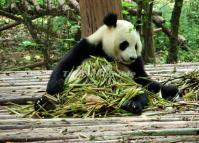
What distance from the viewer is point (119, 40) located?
14.0ft

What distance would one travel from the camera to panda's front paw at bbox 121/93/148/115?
352 cm

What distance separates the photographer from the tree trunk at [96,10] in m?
5.61

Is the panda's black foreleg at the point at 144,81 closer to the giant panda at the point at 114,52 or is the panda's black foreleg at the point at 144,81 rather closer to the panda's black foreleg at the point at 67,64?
the giant panda at the point at 114,52

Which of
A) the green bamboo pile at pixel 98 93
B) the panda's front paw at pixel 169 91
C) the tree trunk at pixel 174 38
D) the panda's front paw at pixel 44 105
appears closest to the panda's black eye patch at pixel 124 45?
the green bamboo pile at pixel 98 93

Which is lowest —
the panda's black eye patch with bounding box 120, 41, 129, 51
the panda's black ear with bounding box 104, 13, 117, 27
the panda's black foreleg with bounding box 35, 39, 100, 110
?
the panda's black foreleg with bounding box 35, 39, 100, 110

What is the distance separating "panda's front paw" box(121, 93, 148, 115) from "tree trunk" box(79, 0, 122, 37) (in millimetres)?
1998

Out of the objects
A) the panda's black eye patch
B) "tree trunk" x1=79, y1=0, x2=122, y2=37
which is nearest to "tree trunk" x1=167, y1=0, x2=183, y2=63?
"tree trunk" x1=79, y1=0, x2=122, y2=37

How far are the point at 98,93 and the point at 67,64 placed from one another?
50 cm

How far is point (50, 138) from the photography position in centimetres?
272

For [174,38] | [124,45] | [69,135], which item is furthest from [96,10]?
[69,135]

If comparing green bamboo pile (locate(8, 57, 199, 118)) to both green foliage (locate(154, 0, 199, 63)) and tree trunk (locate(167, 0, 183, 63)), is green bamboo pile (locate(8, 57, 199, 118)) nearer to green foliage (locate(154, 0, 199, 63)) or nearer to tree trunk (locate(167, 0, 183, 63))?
tree trunk (locate(167, 0, 183, 63))

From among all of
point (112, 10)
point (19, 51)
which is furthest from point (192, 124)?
point (19, 51)

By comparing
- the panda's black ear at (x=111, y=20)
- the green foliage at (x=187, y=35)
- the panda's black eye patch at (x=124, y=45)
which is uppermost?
the panda's black ear at (x=111, y=20)

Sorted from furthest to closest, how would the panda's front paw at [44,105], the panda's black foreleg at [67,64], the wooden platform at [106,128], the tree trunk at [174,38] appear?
1. the tree trunk at [174,38]
2. the panda's black foreleg at [67,64]
3. the panda's front paw at [44,105]
4. the wooden platform at [106,128]
